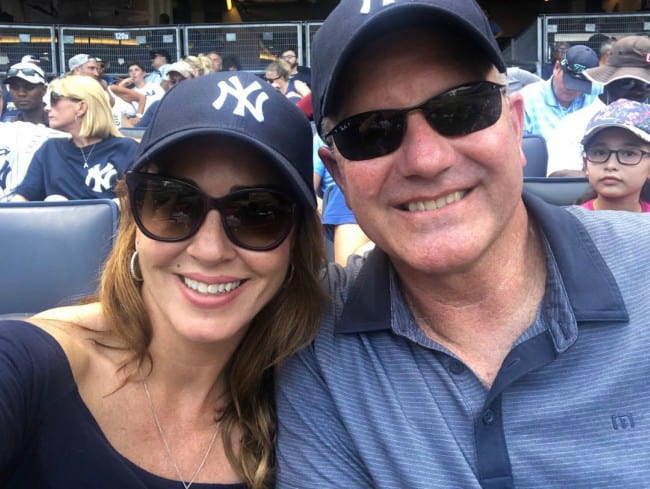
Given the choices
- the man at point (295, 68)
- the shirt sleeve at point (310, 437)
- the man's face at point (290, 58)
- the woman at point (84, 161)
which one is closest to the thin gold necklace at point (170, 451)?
the shirt sleeve at point (310, 437)

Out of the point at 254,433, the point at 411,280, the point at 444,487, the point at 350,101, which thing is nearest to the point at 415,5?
the point at 350,101

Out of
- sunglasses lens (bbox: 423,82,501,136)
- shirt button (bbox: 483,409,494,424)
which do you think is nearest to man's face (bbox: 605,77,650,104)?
sunglasses lens (bbox: 423,82,501,136)

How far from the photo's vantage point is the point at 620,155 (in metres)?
2.67

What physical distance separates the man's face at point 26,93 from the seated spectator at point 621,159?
5491 millimetres

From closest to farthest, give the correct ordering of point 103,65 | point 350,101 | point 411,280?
point 350,101 < point 411,280 < point 103,65

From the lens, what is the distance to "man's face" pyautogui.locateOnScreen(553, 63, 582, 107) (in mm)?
5375

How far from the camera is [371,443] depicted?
1341 millimetres

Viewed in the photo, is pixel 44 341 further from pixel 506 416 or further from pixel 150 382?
pixel 506 416

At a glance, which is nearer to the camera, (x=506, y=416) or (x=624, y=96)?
(x=506, y=416)

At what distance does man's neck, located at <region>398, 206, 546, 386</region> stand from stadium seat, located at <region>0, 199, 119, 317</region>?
5.13 feet

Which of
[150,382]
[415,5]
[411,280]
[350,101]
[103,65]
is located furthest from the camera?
[103,65]

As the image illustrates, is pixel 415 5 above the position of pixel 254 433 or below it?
above

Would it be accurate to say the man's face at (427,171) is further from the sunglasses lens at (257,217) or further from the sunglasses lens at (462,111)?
the sunglasses lens at (257,217)

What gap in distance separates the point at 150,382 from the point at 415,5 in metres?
1.09
